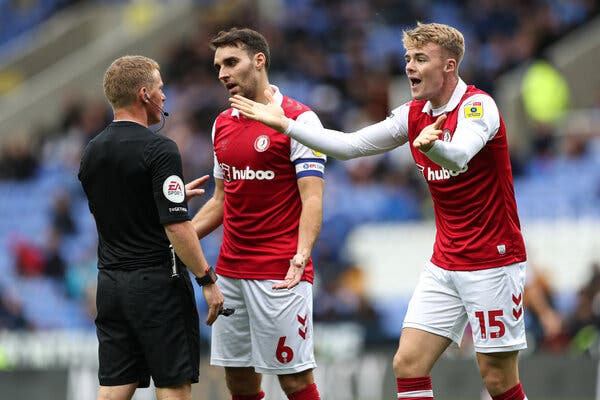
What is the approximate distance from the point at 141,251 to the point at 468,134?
5.95ft

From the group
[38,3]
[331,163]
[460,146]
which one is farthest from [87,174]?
[38,3]

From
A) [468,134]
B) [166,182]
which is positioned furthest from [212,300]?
[468,134]

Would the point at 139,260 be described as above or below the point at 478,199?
below

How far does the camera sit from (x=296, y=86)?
1848cm

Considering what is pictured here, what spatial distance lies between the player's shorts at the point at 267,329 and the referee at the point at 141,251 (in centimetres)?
58

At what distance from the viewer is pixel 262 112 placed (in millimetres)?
6824

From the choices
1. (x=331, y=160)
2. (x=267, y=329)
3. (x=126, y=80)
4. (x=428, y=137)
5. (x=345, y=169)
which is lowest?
(x=267, y=329)

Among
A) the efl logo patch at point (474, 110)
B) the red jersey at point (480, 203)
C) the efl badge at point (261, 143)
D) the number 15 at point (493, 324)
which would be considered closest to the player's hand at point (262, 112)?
the efl badge at point (261, 143)

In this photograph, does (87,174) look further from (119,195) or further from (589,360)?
(589,360)

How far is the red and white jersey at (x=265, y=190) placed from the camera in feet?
24.1

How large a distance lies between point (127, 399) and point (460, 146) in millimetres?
2218

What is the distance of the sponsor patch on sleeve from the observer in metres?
7.29

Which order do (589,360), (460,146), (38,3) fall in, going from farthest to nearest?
(38,3) → (589,360) → (460,146)

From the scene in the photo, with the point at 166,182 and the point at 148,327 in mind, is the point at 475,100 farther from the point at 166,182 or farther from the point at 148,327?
the point at 148,327
